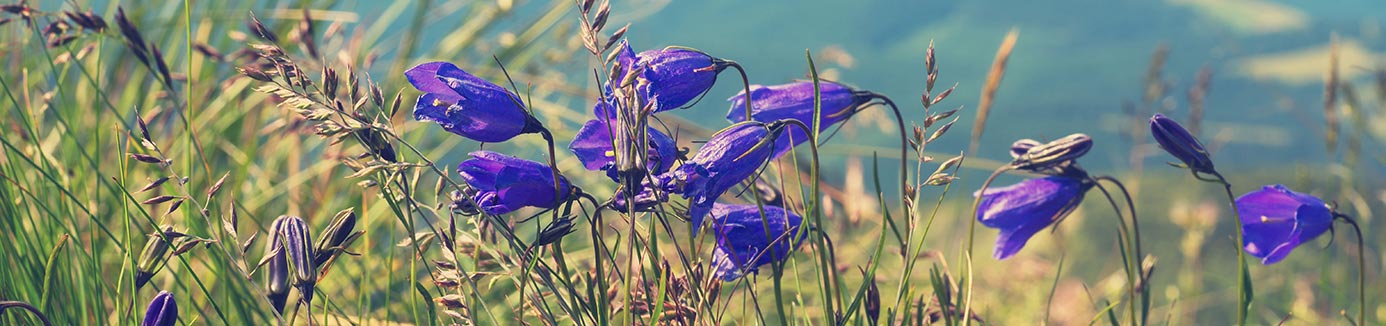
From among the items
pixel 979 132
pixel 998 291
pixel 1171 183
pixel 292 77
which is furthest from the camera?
pixel 1171 183

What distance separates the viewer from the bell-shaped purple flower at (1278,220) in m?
1.53

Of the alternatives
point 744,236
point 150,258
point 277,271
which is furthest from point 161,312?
point 744,236

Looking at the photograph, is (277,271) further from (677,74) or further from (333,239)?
(677,74)

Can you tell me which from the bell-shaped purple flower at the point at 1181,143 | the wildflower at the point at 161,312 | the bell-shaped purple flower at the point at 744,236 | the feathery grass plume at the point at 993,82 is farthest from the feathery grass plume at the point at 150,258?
Result: the feathery grass plume at the point at 993,82

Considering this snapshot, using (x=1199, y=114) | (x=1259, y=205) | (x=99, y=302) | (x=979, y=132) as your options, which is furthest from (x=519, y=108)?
(x=1199, y=114)

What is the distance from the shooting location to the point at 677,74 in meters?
1.24

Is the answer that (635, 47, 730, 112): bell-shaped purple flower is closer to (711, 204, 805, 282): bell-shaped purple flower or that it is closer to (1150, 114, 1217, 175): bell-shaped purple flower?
(711, 204, 805, 282): bell-shaped purple flower

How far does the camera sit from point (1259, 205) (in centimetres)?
157

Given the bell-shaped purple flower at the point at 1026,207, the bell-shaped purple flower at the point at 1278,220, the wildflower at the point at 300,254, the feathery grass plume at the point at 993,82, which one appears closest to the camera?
the wildflower at the point at 300,254

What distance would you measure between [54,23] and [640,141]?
1.00 m

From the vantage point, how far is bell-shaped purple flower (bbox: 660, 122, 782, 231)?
44.6 inches

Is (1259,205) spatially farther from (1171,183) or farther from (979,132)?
(1171,183)

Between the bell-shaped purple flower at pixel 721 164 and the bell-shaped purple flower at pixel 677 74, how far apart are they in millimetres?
85

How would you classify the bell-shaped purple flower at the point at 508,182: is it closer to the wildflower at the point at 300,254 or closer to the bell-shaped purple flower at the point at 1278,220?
the wildflower at the point at 300,254
